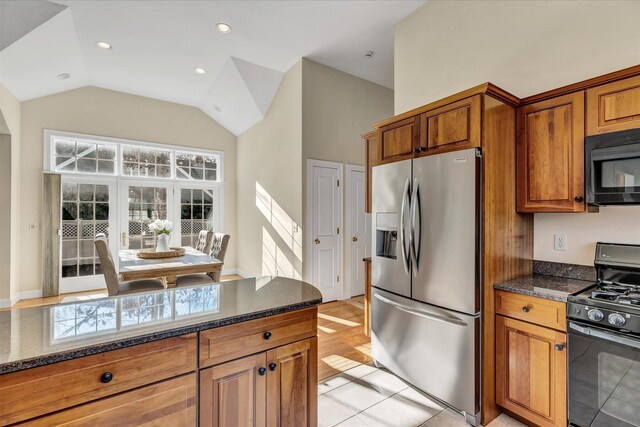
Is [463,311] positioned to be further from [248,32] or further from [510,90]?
[248,32]

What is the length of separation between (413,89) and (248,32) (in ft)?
7.05

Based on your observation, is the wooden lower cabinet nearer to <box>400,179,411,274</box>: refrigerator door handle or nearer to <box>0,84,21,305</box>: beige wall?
<box>400,179,411,274</box>: refrigerator door handle

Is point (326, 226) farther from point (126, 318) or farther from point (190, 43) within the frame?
point (126, 318)

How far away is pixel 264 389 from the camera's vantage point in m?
1.34

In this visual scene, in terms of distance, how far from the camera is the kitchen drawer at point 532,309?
1.71 m

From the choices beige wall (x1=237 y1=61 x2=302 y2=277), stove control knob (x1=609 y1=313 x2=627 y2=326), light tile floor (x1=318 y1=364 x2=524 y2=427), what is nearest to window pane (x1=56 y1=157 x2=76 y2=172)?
beige wall (x1=237 y1=61 x2=302 y2=277)

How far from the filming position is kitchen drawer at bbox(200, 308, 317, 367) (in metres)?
1.23

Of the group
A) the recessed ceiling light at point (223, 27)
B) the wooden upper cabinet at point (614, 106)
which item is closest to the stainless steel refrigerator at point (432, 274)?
the wooden upper cabinet at point (614, 106)

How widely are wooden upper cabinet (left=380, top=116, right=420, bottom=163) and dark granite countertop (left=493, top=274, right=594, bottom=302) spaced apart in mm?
1178

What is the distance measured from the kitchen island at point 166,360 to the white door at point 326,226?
2.82 m

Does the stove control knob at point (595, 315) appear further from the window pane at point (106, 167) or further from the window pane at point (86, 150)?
the window pane at point (86, 150)

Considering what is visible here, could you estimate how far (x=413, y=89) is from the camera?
10.6ft

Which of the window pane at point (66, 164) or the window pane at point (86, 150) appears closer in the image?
the window pane at point (66, 164)

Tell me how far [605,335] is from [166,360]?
2.08m
